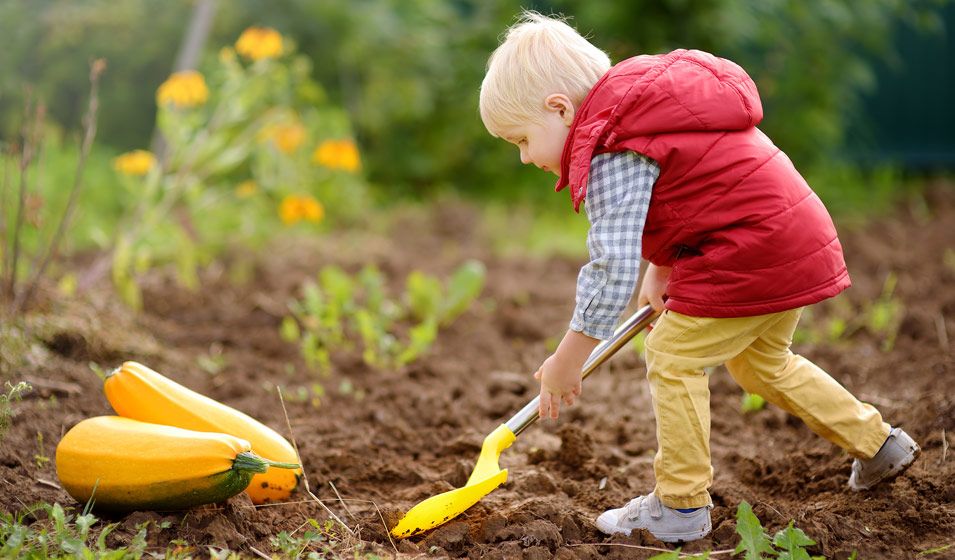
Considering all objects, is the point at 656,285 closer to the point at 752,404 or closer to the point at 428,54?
the point at 752,404

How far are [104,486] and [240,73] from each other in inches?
121

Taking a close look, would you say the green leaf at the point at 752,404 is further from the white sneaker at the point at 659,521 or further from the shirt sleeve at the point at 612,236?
the shirt sleeve at the point at 612,236

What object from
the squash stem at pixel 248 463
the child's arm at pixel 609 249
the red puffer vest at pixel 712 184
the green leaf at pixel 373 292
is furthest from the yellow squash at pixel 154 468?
the green leaf at pixel 373 292

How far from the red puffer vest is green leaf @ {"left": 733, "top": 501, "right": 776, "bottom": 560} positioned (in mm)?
431

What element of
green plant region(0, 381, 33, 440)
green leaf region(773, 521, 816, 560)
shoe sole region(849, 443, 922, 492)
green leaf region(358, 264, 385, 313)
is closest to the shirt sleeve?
green leaf region(773, 521, 816, 560)

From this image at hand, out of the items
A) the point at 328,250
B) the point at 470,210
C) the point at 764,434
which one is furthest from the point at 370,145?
the point at 764,434

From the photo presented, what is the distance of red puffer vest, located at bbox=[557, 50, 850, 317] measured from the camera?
2094 mm

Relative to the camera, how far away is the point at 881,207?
6980 mm

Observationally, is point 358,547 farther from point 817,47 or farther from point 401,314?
point 817,47

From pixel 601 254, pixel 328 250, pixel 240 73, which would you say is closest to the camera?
pixel 601 254

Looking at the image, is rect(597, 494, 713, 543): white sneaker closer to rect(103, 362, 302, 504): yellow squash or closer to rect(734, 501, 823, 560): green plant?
rect(734, 501, 823, 560): green plant

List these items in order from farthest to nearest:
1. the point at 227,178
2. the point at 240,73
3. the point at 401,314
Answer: the point at 227,178 → the point at 240,73 → the point at 401,314

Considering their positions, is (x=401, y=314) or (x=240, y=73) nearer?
(x=401, y=314)

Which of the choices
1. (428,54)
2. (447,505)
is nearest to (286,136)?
(428,54)
